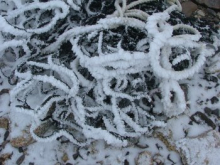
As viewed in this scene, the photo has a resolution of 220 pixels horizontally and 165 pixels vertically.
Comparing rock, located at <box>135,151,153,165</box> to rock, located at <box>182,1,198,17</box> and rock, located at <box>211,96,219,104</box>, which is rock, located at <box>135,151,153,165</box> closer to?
rock, located at <box>211,96,219,104</box>

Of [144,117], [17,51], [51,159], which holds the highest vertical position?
[17,51]

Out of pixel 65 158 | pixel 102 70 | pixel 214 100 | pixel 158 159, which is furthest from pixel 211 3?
pixel 65 158

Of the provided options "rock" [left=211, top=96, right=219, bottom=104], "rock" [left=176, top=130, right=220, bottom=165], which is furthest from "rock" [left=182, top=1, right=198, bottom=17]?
"rock" [left=176, top=130, right=220, bottom=165]

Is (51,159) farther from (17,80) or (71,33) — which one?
(71,33)

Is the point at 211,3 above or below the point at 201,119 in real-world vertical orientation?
above

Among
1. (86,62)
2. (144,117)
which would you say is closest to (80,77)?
(86,62)

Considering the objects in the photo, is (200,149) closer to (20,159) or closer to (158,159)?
(158,159)

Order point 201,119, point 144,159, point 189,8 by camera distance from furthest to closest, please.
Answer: point 189,8, point 201,119, point 144,159

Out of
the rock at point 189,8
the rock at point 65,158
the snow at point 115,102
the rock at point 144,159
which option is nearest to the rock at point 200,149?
the snow at point 115,102
